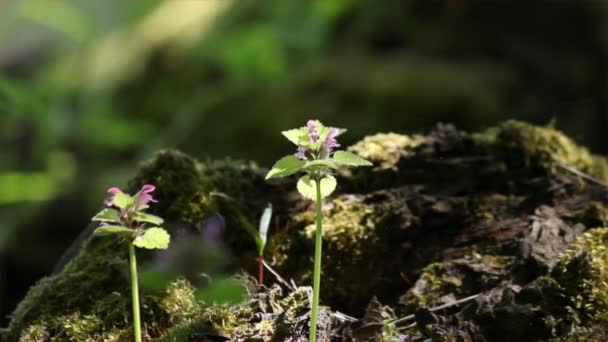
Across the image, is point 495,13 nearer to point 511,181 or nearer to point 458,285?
point 511,181

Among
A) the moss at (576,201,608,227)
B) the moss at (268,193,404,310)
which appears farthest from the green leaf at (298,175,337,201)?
the moss at (576,201,608,227)

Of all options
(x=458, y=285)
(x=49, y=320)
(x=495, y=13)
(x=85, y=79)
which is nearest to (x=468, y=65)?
(x=495, y=13)

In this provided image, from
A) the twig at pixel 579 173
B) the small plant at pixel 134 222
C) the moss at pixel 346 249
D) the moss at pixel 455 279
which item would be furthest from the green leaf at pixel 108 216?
the twig at pixel 579 173

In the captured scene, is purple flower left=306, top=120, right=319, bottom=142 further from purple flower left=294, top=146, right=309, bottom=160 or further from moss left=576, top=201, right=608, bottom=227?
moss left=576, top=201, right=608, bottom=227

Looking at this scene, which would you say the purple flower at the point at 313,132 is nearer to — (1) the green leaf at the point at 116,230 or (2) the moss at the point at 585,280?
(1) the green leaf at the point at 116,230

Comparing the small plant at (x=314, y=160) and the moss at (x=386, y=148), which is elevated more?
the moss at (x=386, y=148)

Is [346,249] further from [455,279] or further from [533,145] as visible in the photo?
[533,145]

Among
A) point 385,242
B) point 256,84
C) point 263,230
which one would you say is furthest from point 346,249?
point 256,84

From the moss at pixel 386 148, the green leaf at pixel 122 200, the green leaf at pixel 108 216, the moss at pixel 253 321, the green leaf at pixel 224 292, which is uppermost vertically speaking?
the moss at pixel 386 148
